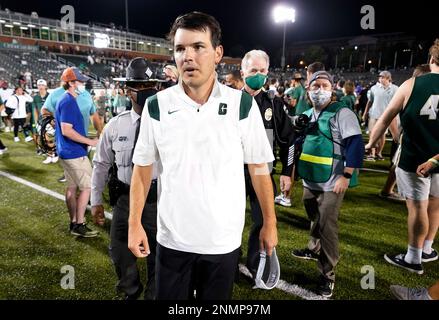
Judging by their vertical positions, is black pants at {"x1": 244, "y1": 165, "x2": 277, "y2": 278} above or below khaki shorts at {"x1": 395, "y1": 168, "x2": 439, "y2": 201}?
below

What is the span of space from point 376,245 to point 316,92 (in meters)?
2.47

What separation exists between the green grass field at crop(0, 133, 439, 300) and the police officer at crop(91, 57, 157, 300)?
531 millimetres

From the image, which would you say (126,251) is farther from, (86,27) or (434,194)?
(86,27)

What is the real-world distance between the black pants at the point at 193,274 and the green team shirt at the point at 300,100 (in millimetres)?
7404

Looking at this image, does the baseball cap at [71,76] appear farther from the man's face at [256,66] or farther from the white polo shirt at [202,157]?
the white polo shirt at [202,157]

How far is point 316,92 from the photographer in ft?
10.6

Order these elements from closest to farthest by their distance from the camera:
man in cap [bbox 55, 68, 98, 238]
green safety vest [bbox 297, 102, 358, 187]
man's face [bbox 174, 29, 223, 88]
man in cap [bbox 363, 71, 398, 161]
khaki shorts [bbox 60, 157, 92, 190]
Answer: man's face [bbox 174, 29, 223, 88] < green safety vest [bbox 297, 102, 358, 187] < man in cap [bbox 55, 68, 98, 238] < khaki shorts [bbox 60, 157, 92, 190] < man in cap [bbox 363, 71, 398, 161]

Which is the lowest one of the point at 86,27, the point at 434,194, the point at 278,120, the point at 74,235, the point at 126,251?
the point at 74,235

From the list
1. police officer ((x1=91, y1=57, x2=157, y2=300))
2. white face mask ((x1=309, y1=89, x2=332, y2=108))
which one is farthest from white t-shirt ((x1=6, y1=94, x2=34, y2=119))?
white face mask ((x1=309, y1=89, x2=332, y2=108))

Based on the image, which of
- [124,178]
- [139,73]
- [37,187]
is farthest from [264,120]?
[37,187]

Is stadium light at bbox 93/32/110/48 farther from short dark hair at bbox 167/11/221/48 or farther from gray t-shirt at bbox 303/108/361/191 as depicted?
short dark hair at bbox 167/11/221/48

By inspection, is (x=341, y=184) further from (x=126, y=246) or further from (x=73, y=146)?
(x=73, y=146)

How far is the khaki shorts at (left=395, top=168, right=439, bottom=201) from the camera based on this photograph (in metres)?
3.43

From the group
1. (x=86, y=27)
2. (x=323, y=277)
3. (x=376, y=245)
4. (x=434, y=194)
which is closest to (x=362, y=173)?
(x=376, y=245)
